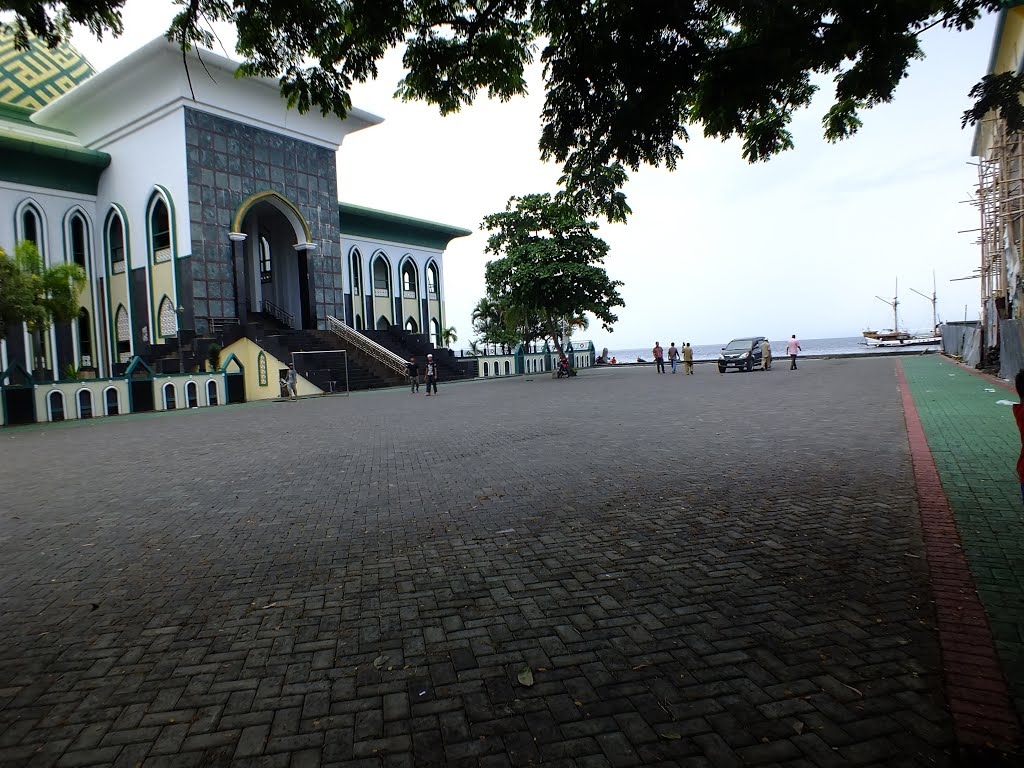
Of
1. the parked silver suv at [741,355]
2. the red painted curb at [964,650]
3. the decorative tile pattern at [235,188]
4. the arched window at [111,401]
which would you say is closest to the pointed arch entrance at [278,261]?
the decorative tile pattern at [235,188]

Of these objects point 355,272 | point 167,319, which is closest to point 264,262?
point 355,272

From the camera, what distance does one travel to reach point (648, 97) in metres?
4.52

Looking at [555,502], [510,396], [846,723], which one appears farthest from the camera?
[510,396]

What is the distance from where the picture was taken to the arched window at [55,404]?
1842cm

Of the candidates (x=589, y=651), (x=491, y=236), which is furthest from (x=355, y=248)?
(x=589, y=651)

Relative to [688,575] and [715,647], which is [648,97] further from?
→ [715,647]

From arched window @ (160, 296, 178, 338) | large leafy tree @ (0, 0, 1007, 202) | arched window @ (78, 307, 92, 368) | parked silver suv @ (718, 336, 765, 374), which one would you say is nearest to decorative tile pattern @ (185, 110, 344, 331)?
arched window @ (160, 296, 178, 338)

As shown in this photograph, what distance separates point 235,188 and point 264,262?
8.49 meters

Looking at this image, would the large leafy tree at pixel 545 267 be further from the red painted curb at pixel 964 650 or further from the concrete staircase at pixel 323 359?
the red painted curb at pixel 964 650

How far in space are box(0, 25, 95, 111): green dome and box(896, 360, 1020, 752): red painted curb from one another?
4380 centimetres

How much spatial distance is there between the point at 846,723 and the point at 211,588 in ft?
12.3

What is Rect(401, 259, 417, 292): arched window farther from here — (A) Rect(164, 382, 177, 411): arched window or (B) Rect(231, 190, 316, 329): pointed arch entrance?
(A) Rect(164, 382, 177, 411): arched window

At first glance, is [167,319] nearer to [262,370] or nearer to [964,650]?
[262,370]

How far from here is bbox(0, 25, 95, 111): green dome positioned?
109ft
